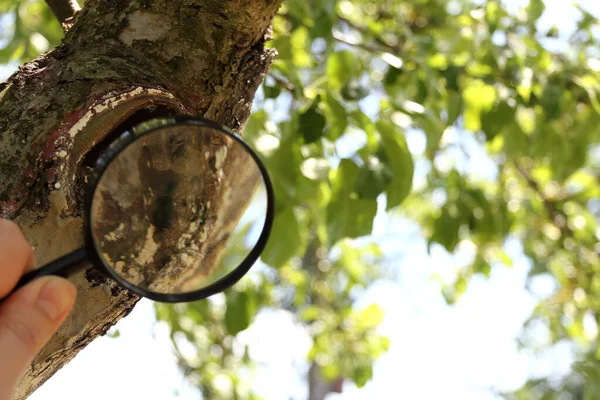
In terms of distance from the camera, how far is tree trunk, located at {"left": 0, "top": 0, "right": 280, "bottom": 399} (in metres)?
0.72

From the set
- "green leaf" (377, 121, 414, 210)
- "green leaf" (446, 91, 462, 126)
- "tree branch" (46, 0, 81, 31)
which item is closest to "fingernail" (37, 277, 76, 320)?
"tree branch" (46, 0, 81, 31)

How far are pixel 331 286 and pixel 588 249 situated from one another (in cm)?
142

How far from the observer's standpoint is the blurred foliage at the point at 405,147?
4.73 ft

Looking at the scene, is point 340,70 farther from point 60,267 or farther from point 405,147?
point 60,267

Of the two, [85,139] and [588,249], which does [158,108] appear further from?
[588,249]

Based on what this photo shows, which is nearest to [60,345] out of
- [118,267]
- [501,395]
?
[118,267]

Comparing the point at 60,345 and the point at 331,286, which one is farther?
the point at 331,286

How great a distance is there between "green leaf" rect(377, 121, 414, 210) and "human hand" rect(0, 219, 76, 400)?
0.99m

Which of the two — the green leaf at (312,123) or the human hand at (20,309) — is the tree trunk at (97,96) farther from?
the green leaf at (312,123)

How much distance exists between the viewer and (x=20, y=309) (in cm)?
50

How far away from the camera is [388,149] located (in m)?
1.43

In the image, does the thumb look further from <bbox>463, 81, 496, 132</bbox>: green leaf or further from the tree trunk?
<bbox>463, 81, 496, 132</bbox>: green leaf

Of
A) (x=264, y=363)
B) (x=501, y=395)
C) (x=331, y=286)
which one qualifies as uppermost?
(x=331, y=286)

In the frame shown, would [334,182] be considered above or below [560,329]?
above
